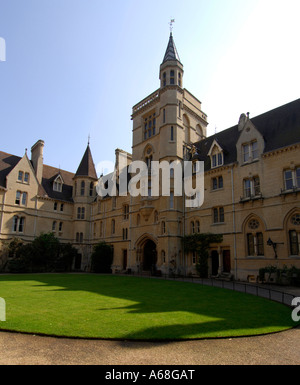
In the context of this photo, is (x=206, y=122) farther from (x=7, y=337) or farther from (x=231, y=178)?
(x=7, y=337)

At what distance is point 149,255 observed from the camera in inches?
1478

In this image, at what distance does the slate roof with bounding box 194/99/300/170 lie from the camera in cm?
2579

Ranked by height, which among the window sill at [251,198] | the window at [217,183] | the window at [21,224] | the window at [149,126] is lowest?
the window at [21,224]

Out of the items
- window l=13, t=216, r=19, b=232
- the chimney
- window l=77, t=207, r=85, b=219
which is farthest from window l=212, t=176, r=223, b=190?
the chimney

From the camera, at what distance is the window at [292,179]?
78.3 ft

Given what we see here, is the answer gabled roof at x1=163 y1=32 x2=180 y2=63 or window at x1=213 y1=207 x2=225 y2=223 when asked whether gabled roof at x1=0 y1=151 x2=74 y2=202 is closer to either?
gabled roof at x1=163 y1=32 x2=180 y2=63

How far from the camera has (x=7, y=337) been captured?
8.04 m

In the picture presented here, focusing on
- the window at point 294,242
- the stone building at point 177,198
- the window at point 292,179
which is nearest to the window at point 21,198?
the stone building at point 177,198

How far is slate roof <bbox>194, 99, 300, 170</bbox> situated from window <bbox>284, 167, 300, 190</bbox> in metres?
2.58

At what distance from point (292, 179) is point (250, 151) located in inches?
210

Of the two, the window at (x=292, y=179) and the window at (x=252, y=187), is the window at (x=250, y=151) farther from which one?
the window at (x=292, y=179)

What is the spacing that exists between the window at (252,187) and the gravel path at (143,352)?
19.9 meters

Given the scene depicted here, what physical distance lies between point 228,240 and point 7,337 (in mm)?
23511
